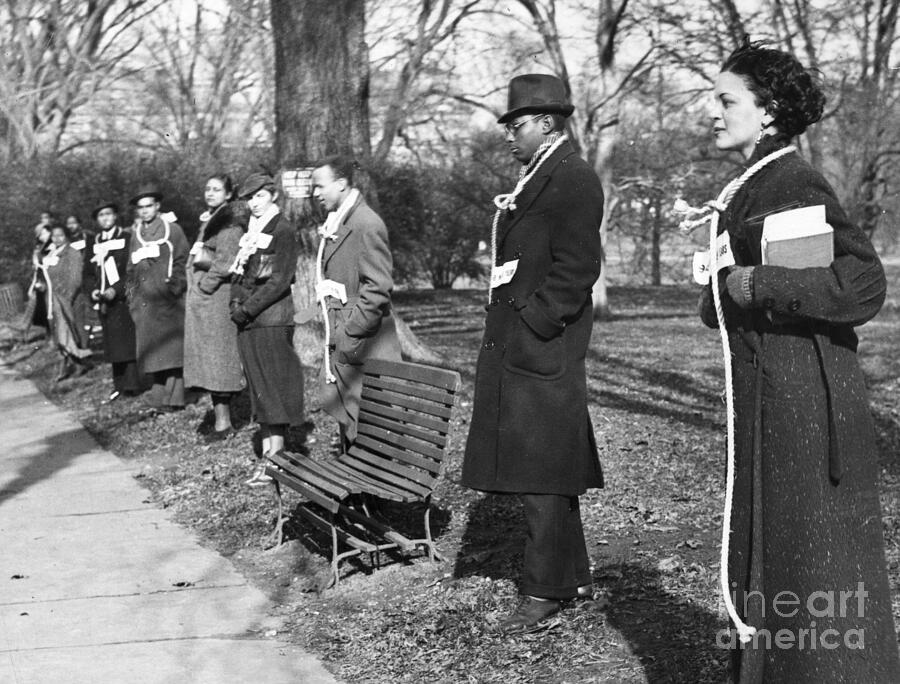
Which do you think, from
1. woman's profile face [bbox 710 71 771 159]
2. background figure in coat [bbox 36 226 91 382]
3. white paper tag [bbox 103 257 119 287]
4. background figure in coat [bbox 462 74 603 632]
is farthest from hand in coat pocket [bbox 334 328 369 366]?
background figure in coat [bbox 36 226 91 382]

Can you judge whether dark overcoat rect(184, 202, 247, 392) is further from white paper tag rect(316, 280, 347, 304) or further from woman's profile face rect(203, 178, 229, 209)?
white paper tag rect(316, 280, 347, 304)

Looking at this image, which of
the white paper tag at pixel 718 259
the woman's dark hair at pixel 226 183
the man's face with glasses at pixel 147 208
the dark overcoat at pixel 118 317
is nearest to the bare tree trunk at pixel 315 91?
the man's face with glasses at pixel 147 208

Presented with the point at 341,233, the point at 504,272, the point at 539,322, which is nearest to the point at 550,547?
the point at 539,322

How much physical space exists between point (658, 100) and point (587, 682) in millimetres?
23709

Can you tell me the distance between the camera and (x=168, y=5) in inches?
1328

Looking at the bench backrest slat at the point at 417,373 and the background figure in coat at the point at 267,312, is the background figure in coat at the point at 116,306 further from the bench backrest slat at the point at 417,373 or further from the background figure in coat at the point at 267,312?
the bench backrest slat at the point at 417,373

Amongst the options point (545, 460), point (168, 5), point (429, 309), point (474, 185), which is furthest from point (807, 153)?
point (545, 460)

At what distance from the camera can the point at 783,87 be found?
3.34m

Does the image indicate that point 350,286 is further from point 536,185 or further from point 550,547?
point 550,547

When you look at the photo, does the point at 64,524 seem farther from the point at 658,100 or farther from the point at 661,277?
the point at 661,277

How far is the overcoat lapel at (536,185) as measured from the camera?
5.20 meters

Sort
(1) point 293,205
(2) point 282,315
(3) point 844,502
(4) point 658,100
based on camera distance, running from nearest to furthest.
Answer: (3) point 844,502 → (2) point 282,315 → (1) point 293,205 → (4) point 658,100

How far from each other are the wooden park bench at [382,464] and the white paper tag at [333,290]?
1.49 ft

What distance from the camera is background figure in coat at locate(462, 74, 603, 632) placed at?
5109mm
